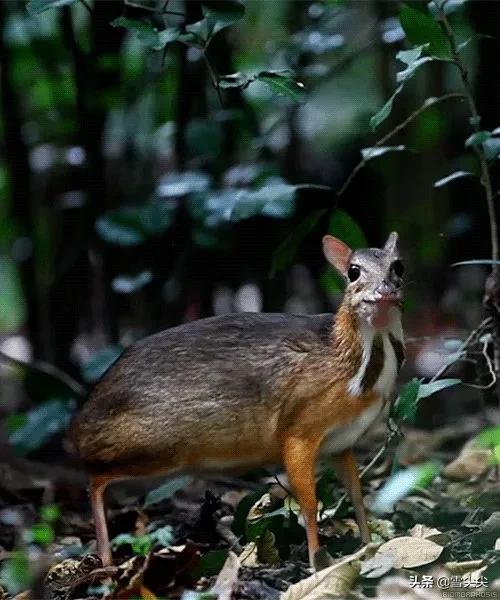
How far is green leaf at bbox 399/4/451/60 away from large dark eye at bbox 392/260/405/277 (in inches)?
28.1

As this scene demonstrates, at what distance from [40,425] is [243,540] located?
193cm

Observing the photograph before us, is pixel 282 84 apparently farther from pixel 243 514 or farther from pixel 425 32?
pixel 243 514

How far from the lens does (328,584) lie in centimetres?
371

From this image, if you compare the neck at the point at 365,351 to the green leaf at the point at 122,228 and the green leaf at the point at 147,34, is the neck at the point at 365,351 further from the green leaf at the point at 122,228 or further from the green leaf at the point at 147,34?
the green leaf at the point at 122,228

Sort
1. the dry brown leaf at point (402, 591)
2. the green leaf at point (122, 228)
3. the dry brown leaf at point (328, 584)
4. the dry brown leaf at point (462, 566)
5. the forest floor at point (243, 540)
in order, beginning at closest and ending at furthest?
the dry brown leaf at point (402, 591), the dry brown leaf at point (328, 584), the forest floor at point (243, 540), the dry brown leaf at point (462, 566), the green leaf at point (122, 228)

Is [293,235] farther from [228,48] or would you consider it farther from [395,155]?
[395,155]

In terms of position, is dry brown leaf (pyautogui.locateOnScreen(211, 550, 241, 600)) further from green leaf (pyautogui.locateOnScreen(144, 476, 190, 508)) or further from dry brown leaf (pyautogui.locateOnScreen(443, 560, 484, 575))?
green leaf (pyautogui.locateOnScreen(144, 476, 190, 508))

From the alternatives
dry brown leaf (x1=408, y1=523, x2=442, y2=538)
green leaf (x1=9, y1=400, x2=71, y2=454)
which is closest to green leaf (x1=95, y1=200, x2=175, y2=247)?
green leaf (x1=9, y1=400, x2=71, y2=454)

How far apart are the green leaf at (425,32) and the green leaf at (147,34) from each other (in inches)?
31.1

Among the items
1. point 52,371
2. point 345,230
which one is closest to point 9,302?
point 52,371

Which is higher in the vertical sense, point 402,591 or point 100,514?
point 402,591

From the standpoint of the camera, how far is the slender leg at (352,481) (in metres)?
4.62

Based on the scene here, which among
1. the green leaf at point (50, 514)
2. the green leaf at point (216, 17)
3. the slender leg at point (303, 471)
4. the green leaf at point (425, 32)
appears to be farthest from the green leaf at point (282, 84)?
the green leaf at point (50, 514)

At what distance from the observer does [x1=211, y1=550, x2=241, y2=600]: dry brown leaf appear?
3.69 meters
